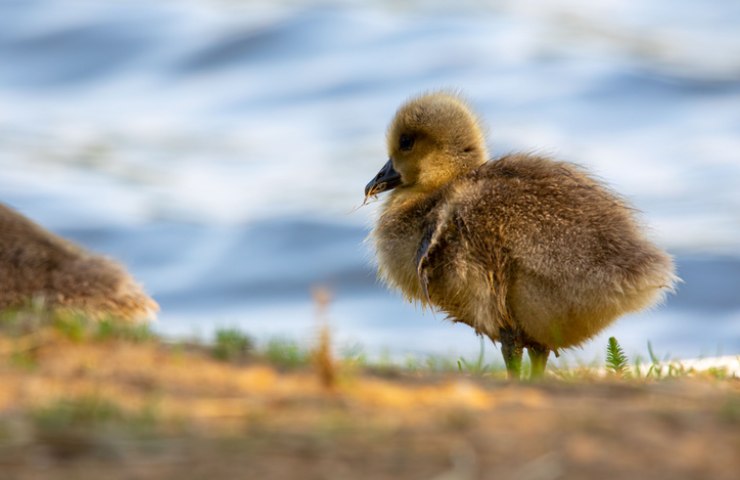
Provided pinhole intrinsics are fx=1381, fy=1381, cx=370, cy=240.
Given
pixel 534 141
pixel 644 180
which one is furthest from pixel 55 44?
pixel 644 180

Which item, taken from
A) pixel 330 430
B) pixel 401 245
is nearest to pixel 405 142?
pixel 401 245

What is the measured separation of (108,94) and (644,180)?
371 inches

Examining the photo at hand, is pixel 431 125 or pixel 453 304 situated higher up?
pixel 431 125

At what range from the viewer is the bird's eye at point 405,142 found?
7.38m

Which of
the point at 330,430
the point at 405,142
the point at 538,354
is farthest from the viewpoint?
the point at 405,142

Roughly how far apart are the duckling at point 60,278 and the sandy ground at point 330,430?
1.37 metres

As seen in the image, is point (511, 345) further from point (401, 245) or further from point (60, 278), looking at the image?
point (60, 278)

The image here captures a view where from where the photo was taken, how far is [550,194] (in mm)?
6422

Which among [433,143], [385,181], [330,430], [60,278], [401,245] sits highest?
[433,143]

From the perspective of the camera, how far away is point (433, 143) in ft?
23.7

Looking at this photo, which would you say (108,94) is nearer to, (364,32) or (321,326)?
(364,32)

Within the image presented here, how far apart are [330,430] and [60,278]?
93.4 inches

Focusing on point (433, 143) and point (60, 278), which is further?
point (433, 143)

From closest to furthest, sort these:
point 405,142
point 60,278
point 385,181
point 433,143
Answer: point 60,278, point 433,143, point 405,142, point 385,181
